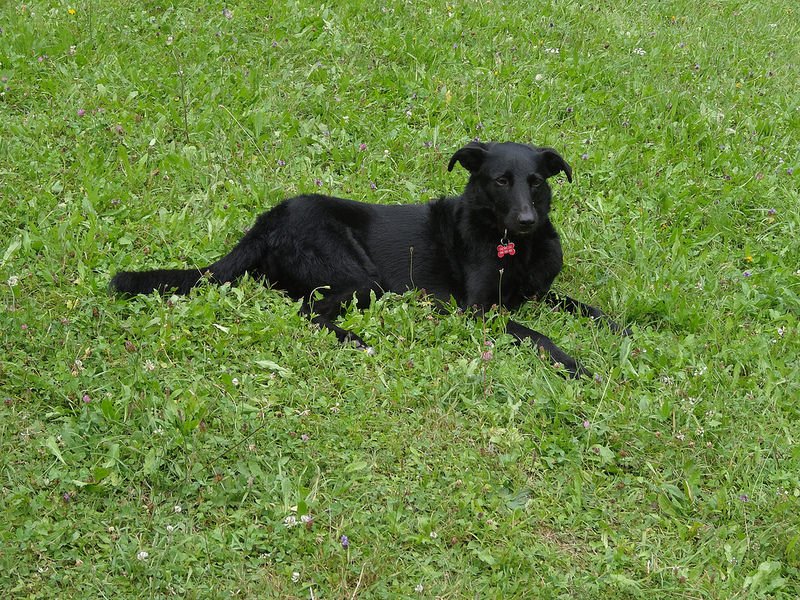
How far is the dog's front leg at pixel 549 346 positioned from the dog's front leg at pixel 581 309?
0.48 m

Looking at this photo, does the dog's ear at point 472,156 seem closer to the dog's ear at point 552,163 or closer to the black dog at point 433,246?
the black dog at point 433,246

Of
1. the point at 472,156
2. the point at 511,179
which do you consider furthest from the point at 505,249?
the point at 472,156

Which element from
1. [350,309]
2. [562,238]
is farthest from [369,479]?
[562,238]

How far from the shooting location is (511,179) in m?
5.84

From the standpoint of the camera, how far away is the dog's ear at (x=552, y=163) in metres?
5.99

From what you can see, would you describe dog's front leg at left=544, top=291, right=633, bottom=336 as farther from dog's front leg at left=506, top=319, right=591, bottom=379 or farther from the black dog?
dog's front leg at left=506, top=319, right=591, bottom=379

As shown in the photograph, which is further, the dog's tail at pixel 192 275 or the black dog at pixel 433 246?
the black dog at pixel 433 246

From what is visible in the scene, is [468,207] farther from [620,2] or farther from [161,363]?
[620,2]

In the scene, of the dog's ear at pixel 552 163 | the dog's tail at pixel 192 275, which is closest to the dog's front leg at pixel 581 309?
the dog's ear at pixel 552 163

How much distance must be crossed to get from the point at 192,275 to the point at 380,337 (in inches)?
48.7

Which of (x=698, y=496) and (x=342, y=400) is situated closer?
(x=698, y=496)

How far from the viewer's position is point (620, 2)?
1030cm

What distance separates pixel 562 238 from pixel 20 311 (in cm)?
363

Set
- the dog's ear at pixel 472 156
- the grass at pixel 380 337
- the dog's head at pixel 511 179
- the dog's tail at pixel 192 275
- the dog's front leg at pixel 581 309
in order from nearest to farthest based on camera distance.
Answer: the grass at pixel 380 337 < the dog's tail at pixel 192 275 < the dog's front leg at pixel 581 309 < the dog's head at pixel 511 179 < the dog's ear at pixel 472 156
